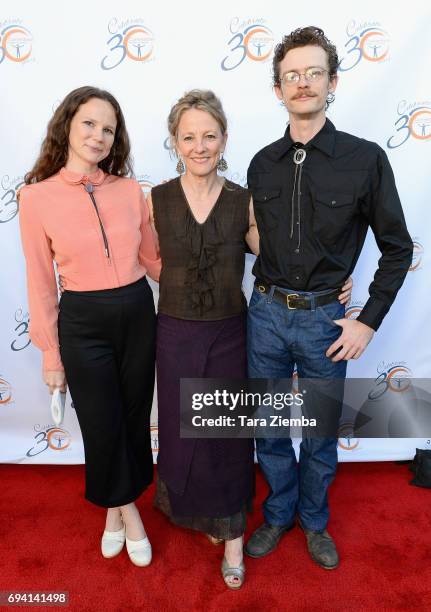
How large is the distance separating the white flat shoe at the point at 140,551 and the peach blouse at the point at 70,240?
84 cm

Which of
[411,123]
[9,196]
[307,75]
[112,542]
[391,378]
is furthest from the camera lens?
[391,378]

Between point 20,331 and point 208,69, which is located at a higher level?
point 208,69

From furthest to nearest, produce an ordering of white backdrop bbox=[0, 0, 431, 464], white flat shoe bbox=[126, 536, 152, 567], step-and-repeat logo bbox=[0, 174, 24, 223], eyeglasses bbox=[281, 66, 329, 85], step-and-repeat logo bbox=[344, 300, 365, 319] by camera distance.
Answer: step-and-repeat logo bbox=[344, 300, 365, 319]
step-and-repeat logo bbox=[0, 174, 24, 223]
white backdrop bbox=[0, 0, 431, 464]
white flat shoe bbox=[126, 536, 152, 567]
eyeglasses bbox=[281, 66, 329, 85]

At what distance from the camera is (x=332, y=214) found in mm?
1758

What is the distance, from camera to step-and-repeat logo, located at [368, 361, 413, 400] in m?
2.85

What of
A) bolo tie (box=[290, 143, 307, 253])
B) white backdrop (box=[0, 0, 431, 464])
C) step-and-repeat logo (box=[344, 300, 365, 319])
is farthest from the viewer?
step-and-repeat logo (box=[344, 300, 365, 319])

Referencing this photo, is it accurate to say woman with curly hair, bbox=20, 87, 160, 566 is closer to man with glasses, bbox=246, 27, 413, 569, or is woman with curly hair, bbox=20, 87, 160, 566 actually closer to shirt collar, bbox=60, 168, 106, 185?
shirt collar, bbox=60, 168, 106, 185

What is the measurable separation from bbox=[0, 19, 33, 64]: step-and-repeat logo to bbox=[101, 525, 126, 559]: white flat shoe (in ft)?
7.33

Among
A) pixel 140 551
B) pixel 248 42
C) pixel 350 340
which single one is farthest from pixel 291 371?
pixel 248 42

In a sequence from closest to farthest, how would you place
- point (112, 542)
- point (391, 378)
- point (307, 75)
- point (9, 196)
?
point (307, 75)
point (112, 542)
point (9, 196)
point (391, 378)

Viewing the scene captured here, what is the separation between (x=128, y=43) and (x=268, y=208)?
3.97 ft

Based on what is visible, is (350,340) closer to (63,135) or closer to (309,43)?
(309,43)

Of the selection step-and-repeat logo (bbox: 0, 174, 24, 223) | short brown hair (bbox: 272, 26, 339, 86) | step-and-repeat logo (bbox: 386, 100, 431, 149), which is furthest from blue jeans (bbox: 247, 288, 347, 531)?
step-and-repeat logo (bbox: 0, 174, 24, 223)

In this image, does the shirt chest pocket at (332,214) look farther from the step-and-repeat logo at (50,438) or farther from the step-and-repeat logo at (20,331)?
the step-and-repeat logo at (50,438)
